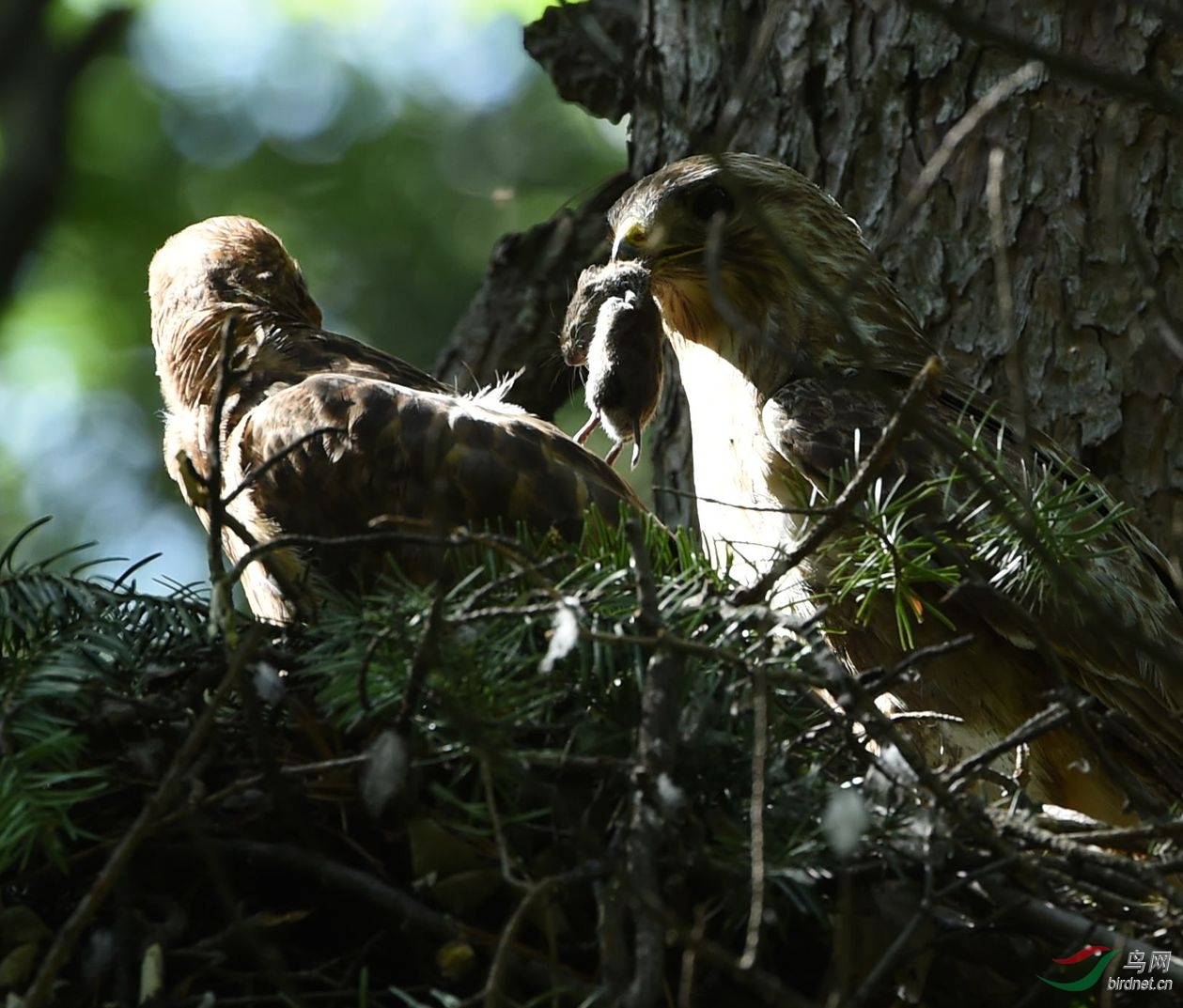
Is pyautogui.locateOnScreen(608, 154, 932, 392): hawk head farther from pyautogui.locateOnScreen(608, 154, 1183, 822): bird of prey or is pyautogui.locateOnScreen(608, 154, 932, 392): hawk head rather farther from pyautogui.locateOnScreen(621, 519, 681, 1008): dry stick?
pyautogui.locateOnScreen(621, 519, 681, 1008): dry stick

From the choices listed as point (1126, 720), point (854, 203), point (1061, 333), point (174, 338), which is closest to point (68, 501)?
point (174, 338)

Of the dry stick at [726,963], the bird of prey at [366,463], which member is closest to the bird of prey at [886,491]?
the bird of prey at [366,463]

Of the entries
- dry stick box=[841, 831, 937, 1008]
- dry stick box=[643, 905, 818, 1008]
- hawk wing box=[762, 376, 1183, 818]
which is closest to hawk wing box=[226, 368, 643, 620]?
hawk wing box=[762, 376, 1183, 818]

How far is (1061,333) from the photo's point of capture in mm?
4125

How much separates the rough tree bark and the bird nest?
1.54 m

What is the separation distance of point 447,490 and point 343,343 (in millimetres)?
758

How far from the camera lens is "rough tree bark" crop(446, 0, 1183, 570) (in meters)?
4.06

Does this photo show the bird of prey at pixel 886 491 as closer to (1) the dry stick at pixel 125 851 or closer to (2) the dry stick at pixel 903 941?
(2) the dry stick at pixel 903 941

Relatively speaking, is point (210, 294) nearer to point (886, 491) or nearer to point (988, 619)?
point (886, 491)

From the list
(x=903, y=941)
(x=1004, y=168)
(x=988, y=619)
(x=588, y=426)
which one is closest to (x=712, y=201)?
(x=588, y=426)

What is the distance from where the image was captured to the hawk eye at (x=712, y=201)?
404 cm

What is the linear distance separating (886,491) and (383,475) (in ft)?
3.56

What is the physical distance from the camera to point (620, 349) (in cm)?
403

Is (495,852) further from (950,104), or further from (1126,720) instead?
(950,104)
